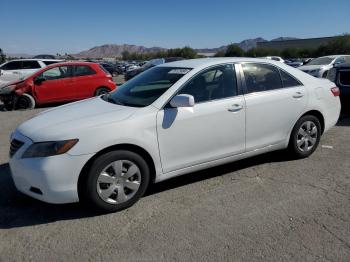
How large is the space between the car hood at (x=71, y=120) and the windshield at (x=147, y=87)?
0.20 meters

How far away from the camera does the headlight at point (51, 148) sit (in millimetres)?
3430

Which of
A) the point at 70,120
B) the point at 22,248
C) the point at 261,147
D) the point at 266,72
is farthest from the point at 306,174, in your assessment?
the point at 22,248

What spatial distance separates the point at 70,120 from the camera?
3.75 m

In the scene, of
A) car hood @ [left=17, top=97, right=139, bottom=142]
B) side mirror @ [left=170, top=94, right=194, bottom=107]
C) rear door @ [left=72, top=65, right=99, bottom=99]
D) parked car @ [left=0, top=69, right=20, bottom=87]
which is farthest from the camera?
parked car @ [left=0, top=69, right=20, bottom=87]

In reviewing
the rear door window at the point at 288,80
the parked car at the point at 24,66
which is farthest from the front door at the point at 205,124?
the parked car at the point at 24,66

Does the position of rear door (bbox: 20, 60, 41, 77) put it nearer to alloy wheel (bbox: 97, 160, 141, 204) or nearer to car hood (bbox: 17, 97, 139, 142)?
car hood (bbox: 17, 97, 139, 142)

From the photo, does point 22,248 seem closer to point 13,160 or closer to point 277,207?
point 13,160

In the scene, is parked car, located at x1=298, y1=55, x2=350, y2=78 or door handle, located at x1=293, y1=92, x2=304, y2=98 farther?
parked car, located at x1=298, y1=55, x2=350, y2=78

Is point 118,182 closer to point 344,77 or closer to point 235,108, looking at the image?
point 235,108

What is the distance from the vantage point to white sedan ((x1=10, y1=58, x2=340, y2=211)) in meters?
3.50

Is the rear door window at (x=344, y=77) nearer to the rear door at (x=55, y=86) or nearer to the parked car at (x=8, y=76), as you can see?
the rear door at (x=55, y=86)

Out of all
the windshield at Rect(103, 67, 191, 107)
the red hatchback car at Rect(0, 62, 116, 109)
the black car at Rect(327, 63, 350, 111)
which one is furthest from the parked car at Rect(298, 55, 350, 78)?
the windshield at Rect(103, 67, 191, 107)

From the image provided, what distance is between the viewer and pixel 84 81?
38.2 ft

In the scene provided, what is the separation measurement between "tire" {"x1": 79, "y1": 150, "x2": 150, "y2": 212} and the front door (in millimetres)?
323
